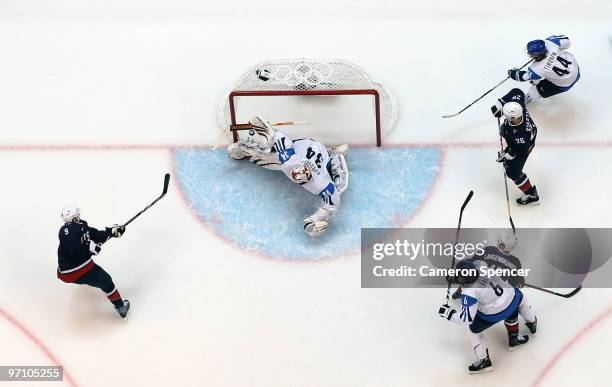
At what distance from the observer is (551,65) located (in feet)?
22.2

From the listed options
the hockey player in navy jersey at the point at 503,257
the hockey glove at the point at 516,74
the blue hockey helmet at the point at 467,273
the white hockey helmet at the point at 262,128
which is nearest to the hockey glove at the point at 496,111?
the hockey glove at the point at 516,74

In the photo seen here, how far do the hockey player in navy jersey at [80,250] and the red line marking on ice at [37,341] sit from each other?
442mm

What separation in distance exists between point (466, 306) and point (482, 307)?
5.2 inches

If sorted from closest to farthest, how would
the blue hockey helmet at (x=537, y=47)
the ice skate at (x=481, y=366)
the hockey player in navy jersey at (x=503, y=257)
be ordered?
Answer: the hockey player in navy jersey at (x=503, y=257)
the ice skate at (x=481, y=366)
the blue hockey helmet at (x=537, y=47)

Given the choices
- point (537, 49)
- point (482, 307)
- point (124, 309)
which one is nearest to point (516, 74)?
point (537, 49)

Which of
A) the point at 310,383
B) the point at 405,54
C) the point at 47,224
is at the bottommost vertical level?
the point at 310,383

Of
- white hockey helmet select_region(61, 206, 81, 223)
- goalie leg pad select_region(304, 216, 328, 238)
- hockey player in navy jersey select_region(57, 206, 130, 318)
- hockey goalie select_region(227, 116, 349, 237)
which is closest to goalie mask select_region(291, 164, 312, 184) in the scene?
hockey goalie select_region(227, 116, 349, 237)

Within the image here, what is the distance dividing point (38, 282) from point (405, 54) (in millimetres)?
3198

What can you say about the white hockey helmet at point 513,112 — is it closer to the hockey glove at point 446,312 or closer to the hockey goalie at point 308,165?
the hockey goalie at point 308,165

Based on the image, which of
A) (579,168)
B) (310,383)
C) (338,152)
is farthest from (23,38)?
(579,168)

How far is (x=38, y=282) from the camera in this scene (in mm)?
6395

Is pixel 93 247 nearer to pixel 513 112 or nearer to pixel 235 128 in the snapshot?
pixel 235 128

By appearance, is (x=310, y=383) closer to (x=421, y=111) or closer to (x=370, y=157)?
(x=370, y=157)

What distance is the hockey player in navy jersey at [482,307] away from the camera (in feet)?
18.4
